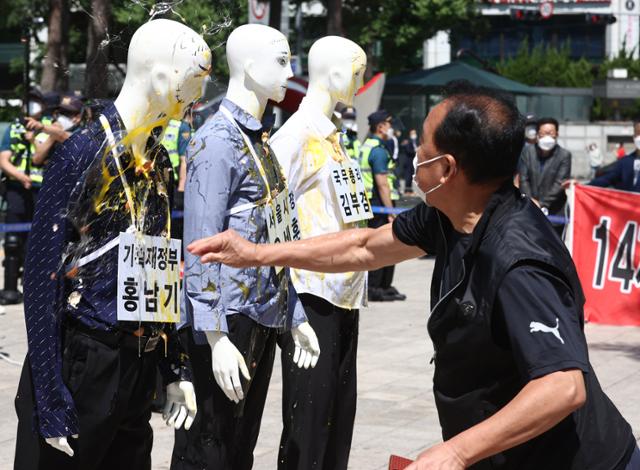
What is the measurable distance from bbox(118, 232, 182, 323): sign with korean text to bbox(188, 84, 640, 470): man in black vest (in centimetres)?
61

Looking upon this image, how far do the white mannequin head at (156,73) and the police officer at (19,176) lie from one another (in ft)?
22.8

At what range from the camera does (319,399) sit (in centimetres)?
473

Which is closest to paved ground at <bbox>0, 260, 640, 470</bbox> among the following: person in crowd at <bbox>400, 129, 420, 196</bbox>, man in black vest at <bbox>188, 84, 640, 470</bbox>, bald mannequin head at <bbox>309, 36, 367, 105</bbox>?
bald mannequin head at <bbox>309, 36, 367, 105</bbox>

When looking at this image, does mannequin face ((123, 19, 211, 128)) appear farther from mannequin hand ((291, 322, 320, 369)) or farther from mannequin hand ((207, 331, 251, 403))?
mannequin hand ((291, 322, 320, 369))

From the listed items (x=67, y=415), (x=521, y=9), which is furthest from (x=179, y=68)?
(x=521, y=9)

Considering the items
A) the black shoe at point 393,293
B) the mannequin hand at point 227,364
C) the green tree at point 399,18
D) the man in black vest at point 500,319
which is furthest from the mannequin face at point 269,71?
the green tree at point 399,18

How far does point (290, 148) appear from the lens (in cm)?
494

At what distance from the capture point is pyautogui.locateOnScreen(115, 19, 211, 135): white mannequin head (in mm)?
3652

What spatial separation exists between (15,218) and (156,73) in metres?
7.83

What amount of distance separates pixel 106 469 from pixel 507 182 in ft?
5.32

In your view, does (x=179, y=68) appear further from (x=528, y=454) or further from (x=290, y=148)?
(x=528, y=454)

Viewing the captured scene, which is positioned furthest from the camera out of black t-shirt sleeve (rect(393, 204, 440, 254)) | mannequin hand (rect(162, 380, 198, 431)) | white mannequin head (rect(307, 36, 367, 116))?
white mannequin head (rect(307, 36, 367, 116))

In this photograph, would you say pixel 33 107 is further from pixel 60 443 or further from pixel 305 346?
pixel 60 443

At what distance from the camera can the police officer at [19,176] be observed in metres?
10.8
